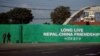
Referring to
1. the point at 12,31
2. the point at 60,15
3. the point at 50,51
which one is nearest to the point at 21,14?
the point at 60,15

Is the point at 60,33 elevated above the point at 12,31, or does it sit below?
below

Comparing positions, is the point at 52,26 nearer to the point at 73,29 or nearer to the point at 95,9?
the point at 73,29

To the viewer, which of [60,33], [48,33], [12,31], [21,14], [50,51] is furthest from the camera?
[21,14]

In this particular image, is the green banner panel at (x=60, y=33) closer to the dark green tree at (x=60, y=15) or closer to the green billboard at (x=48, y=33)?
the green billboard at (x=48, y=33)

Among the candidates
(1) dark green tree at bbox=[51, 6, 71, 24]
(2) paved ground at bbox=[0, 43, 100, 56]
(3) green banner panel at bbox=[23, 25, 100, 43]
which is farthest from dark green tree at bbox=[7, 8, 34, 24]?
(2) paved ground at bbox=[0, 43, 100, 56]

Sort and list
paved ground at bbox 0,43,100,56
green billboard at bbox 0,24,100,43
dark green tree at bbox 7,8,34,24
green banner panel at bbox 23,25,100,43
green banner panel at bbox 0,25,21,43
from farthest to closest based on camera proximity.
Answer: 1. dark green tree at bbox 7,8,34,24
2. green banner panel at bbox 23,25,100,43
3. green billboard at bbox 0,24,100,43
4. green banner panel at bbox 0,25,21,43
5. paved ground at bbox 0,43,100,56

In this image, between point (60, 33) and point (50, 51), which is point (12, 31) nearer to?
point (60, 33)

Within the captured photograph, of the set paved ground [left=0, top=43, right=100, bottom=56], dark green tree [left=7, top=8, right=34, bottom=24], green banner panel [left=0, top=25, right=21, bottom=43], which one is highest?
dark green tree [left=7, top=8, right=34, bottom=24]

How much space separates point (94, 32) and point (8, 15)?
4701 centimetres

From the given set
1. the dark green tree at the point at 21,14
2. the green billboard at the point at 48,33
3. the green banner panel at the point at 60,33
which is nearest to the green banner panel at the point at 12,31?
the green billboard at the point at 48,33

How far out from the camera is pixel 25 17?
90.3 m

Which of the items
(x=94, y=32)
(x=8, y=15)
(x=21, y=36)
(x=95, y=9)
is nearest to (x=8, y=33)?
(x=21, y=36)

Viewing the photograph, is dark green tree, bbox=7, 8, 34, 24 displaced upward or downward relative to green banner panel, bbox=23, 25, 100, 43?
upward

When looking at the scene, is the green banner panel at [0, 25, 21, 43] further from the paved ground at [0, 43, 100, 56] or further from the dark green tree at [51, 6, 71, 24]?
the dark green tree at [51, 6, 71, 24]
